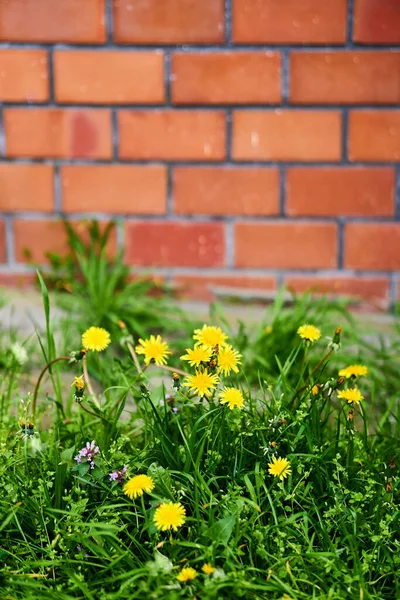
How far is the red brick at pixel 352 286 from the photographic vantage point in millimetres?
1906

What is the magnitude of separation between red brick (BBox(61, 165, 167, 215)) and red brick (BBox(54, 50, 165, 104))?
6.5 inches

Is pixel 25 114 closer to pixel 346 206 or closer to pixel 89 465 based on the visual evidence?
pixel 346 206

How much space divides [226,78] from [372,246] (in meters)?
0.54

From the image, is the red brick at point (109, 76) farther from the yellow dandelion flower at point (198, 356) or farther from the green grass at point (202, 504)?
the yellow dandelion flower at point (198, 356)

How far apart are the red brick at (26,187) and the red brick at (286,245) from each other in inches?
19.0

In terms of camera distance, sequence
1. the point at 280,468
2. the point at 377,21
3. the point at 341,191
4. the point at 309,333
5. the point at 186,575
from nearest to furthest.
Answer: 1. the point at 186,575
2. the point at 280,468
3. the point at 309,333
4. the point at 377,21
5. the point at 341,191

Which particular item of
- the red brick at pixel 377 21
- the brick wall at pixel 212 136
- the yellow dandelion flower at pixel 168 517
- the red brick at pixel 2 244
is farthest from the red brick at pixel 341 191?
the yellow dandelion flower at pixel 168 517

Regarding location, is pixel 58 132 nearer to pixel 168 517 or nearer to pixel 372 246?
pixel 372 246

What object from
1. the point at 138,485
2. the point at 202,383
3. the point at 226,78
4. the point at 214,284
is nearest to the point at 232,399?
the point at 202,383

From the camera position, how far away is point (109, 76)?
181 cm

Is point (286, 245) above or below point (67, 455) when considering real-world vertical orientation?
above

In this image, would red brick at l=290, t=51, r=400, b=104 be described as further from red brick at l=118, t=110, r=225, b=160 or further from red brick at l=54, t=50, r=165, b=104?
red brick at l=54, t=50, r=165, b=104

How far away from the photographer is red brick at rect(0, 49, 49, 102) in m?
1.82

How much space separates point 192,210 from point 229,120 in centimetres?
23
